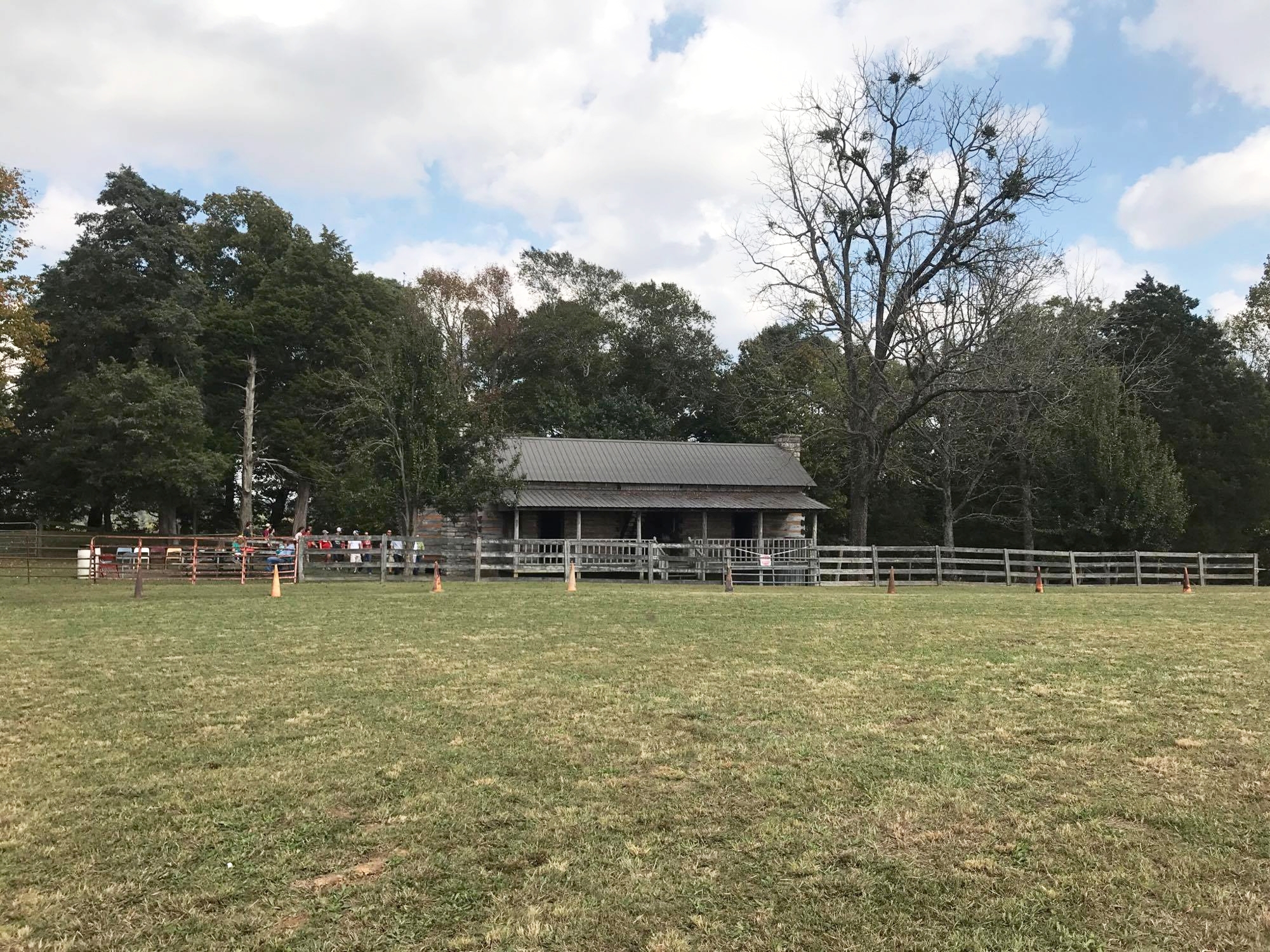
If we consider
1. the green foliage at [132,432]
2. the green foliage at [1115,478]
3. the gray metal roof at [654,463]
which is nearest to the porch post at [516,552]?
the gray metal roof at [654,463]

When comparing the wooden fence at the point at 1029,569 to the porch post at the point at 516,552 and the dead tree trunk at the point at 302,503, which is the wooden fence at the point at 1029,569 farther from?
the dead tree trunk at the point at 302,503

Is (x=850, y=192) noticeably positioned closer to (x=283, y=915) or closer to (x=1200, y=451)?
(x=1200, y=451)

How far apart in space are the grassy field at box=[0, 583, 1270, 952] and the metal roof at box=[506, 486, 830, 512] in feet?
64.6

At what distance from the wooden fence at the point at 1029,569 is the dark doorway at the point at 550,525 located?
9318 millimetres

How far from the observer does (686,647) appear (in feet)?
32.2

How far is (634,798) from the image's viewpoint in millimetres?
4637

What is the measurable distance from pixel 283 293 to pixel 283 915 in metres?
39.8

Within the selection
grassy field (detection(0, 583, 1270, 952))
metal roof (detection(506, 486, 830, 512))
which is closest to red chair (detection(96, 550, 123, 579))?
metal roof (detection(506, 486, 830, 512))

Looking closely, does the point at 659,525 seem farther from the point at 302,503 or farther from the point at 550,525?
the point at 302,503

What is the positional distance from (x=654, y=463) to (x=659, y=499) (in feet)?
6.96

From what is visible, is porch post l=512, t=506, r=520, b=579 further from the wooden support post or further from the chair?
the chair

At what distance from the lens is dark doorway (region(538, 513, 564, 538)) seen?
31.5 meters

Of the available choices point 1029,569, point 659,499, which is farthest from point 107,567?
point 1029,569

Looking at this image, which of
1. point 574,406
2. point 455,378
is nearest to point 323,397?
point 574,406
